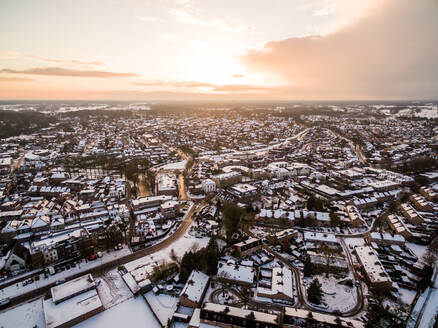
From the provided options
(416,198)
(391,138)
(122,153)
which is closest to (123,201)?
(122,153)

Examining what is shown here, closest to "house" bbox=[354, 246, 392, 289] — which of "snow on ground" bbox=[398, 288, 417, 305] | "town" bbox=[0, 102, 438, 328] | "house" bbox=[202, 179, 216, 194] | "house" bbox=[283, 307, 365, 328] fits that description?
"town" bbox=[0, 102, 438, 328]

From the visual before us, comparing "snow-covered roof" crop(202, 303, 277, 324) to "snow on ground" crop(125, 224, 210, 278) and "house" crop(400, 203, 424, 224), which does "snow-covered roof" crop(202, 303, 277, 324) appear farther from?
"house" crop(400, 203, 424, 224)

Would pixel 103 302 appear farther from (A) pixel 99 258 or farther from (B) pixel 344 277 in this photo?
(B) pixel 344 277

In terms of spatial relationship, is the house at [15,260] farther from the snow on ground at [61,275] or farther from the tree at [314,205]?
the tree at [314,205]

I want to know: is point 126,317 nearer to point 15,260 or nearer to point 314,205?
point 15,260

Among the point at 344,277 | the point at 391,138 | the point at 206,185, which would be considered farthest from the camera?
the point at 391,138

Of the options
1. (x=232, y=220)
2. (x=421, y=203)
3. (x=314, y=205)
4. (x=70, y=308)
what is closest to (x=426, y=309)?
(x=314, y=205)

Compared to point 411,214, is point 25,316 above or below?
below
